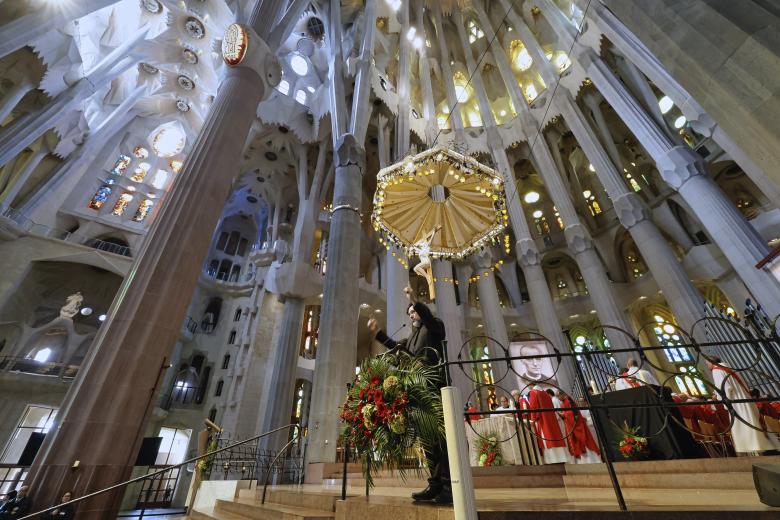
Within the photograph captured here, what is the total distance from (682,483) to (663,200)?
17.3 meters

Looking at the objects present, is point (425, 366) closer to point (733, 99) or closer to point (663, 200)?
point (733, 99)

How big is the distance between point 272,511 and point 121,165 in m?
26.1

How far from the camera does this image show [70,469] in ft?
13.6

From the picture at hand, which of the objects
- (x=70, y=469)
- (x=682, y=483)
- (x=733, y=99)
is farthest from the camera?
(x=70, y=469)

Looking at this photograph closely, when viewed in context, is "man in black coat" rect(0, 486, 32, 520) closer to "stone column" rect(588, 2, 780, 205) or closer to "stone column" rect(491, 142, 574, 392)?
"stone column" rect(491, 142, 574, 392)

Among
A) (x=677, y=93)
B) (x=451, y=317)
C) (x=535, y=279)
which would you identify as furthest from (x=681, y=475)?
(x=535, y=279)

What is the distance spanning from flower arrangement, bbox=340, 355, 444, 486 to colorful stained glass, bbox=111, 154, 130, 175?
26.2 meters

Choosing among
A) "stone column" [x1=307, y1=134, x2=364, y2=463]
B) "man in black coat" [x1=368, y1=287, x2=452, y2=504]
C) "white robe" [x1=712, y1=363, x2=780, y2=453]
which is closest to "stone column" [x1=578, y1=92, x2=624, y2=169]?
"stone column" [x1=307, y1=134, x2=364, y2=463]

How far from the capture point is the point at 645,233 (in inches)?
464

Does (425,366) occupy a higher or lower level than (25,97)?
lower

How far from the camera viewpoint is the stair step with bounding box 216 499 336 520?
3.02m

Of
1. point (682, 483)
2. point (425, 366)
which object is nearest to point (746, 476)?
point (682, 483)

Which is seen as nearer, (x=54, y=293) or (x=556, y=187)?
(x=556, y=187)

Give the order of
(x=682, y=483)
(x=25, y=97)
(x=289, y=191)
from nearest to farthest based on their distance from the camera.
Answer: (x=682, y=483), (x=25, y=97), (x=289, y=191)
